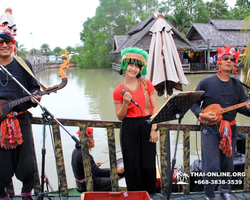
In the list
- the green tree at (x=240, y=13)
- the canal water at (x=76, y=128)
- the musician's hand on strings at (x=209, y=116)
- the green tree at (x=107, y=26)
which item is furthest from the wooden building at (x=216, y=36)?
the musician's hand on strings at (x=209, y=116)

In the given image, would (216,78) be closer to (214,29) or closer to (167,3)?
(214,29)

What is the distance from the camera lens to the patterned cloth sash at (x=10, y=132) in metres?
2.22

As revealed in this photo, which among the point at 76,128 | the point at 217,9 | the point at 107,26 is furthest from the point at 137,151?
the point at 217,9

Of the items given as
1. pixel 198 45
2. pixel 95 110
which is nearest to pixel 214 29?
pixel 198 45

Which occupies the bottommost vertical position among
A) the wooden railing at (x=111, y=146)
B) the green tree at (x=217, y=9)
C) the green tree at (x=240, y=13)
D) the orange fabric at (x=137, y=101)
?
the wooden railing at (x=111, y=146)

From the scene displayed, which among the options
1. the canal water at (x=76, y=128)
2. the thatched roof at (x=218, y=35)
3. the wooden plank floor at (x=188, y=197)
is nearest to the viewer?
the wooden plank floor at (x=188, y=197)

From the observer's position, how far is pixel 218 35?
2512cm

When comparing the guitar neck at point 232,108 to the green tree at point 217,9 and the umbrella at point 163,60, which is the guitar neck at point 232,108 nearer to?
the umbrella at point 163,60

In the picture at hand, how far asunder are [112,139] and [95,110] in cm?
814

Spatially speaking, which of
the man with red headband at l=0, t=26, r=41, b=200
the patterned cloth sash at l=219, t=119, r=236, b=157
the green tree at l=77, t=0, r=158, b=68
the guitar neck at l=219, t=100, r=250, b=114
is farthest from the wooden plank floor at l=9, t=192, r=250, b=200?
the green tree at l=77, t=0, r=158, b=68

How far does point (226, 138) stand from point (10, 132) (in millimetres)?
2063

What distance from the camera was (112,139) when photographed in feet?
8.34

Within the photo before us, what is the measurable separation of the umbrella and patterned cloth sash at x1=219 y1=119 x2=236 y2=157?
96cm

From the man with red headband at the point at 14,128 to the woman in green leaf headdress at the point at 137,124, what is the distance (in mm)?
859
